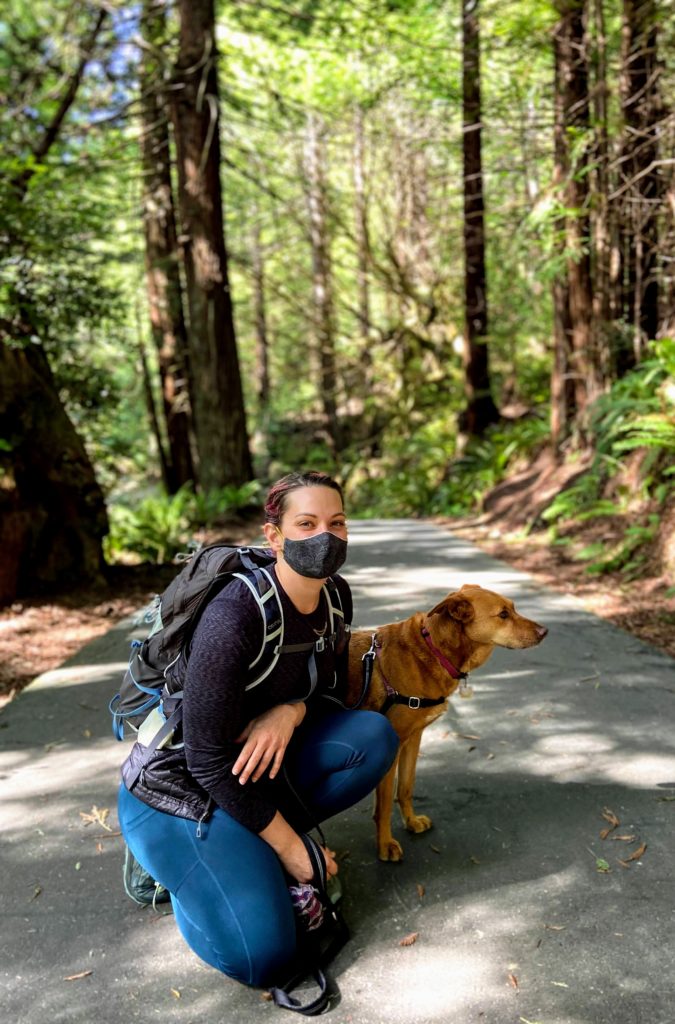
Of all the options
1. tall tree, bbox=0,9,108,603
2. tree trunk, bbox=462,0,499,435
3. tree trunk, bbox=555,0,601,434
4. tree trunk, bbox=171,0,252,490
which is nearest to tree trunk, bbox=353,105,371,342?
tree trunk, bbox=462,0,499,435

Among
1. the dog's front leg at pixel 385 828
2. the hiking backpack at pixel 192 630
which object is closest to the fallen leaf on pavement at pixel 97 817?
the hiking backpack at pixel 192 630

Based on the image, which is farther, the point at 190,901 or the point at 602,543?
the point at 602,543

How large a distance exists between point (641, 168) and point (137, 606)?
27.1 feet

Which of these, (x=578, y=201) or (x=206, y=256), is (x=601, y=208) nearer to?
(x=578, y=201)

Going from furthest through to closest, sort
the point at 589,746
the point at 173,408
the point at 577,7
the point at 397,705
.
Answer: the point at 173,408, the point at 577,7, the point at 589,746, the point at 397,705

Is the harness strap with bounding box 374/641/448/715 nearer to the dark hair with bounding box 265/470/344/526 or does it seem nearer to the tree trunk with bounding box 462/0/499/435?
the dark hair with bounding box 265/470/344/526

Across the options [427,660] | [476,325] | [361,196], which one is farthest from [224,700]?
[361,196]

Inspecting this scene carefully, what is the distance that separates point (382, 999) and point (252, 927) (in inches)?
18.4

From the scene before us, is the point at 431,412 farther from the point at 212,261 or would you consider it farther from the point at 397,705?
the point at 397,705

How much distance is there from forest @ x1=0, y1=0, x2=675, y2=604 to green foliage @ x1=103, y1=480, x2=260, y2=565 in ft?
0.18

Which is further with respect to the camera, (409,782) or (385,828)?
(409,782)

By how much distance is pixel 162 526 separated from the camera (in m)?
11.1

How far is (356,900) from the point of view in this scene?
3104 mm

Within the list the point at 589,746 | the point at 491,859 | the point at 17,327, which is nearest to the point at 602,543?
the point at 589,746
